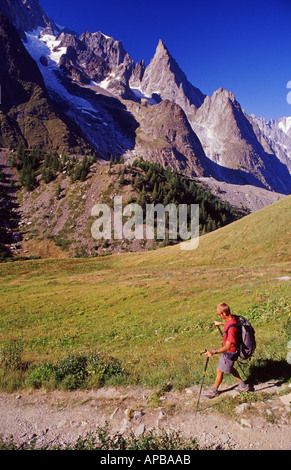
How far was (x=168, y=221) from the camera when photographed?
376ft

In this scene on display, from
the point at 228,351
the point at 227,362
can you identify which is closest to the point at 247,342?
the point at 228,351

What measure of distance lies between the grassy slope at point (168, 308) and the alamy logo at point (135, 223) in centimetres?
4908

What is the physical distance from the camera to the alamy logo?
101m

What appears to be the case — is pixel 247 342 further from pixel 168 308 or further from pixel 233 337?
pixel 168 308

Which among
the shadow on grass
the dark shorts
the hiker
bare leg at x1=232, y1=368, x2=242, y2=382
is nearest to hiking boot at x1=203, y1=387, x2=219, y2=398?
the hiker

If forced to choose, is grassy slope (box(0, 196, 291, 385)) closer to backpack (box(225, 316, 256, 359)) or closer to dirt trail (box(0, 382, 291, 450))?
dirt trail (box(0, 382, 291, 450))

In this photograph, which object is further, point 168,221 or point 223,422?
point 168,221

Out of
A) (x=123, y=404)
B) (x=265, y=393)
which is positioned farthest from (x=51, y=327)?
(x=265, y=393)

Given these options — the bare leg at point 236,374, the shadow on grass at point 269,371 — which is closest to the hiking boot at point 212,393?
the bare leg at point 236,374

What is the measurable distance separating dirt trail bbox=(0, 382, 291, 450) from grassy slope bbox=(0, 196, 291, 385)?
139 centimetres

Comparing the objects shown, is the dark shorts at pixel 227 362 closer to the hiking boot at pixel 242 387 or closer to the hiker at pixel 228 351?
the hiker at pixel 228 351

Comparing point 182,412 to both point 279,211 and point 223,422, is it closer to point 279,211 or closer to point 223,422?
point 223,422

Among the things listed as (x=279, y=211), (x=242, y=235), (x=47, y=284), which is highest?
(x=279, y=211)

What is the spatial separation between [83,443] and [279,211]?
175ft
